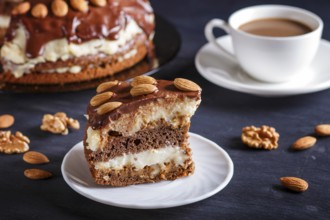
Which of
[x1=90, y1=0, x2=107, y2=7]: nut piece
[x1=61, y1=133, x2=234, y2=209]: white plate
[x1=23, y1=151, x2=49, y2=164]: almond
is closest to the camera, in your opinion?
[x1=61, y1=133, x2=234, y2=209]: white plate

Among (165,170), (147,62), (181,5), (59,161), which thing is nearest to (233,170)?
(165,170)

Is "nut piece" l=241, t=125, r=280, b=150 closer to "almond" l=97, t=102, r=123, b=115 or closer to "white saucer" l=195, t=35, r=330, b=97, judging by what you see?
"white saucer" l=195, t=35, r=330, b=97

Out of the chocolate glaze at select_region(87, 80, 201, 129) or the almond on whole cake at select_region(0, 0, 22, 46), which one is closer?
the chocolate glaze at select_region(87, 80, 201, 129)

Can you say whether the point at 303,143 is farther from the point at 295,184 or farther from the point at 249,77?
the point at 249,77

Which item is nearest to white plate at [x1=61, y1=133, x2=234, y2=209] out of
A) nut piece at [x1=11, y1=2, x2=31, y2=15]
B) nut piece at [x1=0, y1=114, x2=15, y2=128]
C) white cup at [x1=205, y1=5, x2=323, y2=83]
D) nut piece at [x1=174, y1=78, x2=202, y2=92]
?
nut piece at [x1=174, y1=78, x2=202, y2=92]

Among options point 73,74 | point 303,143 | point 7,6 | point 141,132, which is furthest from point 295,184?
point 7,6

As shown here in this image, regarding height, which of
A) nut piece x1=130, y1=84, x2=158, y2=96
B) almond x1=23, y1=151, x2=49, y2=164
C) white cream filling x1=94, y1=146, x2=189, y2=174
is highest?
nut piece x1=130, y1=84, x2=158, y2=96

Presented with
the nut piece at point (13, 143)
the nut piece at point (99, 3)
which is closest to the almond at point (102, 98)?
the nut piece at point (13, 143)
